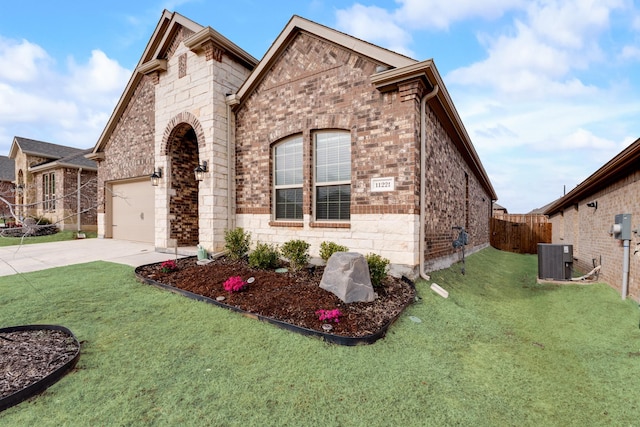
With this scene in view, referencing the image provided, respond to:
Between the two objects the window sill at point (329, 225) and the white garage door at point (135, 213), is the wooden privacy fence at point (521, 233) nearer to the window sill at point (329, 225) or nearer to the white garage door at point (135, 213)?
the window sill at point (329, 225)

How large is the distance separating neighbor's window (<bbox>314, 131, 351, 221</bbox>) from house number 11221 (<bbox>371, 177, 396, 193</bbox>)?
0.68 meters

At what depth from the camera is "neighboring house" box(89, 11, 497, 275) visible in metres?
6.31

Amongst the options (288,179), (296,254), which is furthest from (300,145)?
(296,254)

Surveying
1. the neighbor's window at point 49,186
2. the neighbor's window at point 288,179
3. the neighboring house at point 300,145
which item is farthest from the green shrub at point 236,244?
the neighbor's window at point 49,186

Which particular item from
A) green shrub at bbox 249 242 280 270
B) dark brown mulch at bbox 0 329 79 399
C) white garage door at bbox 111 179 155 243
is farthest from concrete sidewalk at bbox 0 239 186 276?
dark brown mulch at bbox 0 329 79 399

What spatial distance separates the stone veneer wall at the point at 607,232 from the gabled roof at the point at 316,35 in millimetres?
5132

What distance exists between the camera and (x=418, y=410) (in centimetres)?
276

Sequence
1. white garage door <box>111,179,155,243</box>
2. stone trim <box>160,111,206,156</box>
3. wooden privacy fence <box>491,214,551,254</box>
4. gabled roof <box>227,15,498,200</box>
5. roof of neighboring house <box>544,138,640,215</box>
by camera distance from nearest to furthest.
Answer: roof of neighboring house <box>544,138,640,215</box>, gabled roof <box>227,15,498,200</box>, stone trim <box>160,111,206,156</box>, white garage door <box>111,179,155,243</box>, wooden privacy fence <box>491,214,551,254</box>

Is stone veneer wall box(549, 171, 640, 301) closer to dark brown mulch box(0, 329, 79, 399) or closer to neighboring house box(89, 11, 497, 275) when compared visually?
neighboring house box(89, 11, 497, 275)

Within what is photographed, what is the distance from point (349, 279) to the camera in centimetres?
493

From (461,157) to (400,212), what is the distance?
6.59 metres

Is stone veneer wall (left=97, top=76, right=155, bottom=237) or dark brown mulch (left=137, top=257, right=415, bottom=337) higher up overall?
stone veneer wall (left=97, top=76, right=155, bottom=237)

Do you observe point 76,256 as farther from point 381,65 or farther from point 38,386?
point 381,65

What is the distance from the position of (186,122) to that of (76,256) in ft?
15.9
